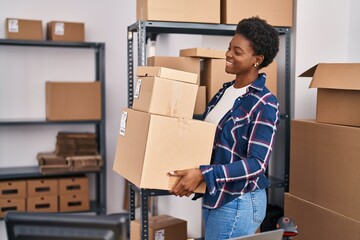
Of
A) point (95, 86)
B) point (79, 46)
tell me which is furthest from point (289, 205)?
point (79, 46)

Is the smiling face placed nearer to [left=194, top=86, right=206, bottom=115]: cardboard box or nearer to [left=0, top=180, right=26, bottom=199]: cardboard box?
[left=194, top=86, right=206, bottom=115]: cardboard box

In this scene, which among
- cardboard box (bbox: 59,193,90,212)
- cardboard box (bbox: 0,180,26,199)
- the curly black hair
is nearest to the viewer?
the curly black hair

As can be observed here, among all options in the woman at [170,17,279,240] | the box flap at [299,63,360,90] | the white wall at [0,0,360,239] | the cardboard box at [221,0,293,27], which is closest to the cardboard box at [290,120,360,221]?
the box flap at [299,63,360,90]

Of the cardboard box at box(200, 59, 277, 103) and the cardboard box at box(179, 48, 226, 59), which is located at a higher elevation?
the cardboard box at box(179, 48, 226, 59)

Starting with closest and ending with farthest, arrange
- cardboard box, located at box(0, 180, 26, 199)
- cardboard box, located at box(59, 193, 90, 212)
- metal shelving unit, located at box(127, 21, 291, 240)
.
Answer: metal shelving unit, located at box(127, 21, 291, 240)
cardboard box, located at box(0, 180, 26, 199)
cardboard box, located at box(59, 193, 90, 212)

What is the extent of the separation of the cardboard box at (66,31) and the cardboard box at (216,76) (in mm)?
1661

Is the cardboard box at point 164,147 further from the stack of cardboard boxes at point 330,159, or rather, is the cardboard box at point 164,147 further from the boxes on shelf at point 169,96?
the stack of cardboard boxes at point 330,159

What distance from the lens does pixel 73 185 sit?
375cm

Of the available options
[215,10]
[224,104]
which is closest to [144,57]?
[215,10]

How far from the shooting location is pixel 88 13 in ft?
13.1

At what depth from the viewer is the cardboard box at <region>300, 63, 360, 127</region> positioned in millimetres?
1933

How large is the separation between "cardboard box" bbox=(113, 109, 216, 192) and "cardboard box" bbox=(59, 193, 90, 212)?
2196 millimetres

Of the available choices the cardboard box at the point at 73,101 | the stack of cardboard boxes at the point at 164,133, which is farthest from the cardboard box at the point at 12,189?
the stack of cardboard boxes at the point at 164,133

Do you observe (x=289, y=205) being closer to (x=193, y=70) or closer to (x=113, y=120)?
(x=193, y=70)
